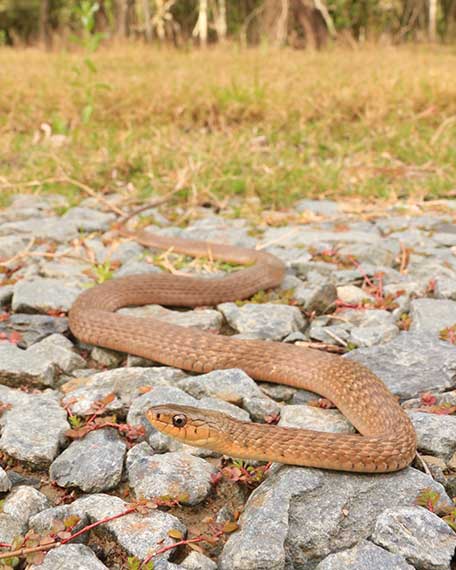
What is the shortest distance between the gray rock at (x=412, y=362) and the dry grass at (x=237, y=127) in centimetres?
296

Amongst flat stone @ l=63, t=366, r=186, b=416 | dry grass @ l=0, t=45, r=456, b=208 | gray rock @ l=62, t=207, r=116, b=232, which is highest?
dry grass @ l=0, t=45, r=456, b=208

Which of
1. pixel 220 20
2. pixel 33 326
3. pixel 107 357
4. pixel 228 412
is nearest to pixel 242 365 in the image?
pixel 228 412

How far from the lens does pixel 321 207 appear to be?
243 inches

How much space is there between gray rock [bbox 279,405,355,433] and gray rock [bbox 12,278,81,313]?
1584mm

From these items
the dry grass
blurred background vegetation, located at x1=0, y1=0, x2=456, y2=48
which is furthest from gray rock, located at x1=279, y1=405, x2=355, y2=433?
blurred background vegetation, located at x1=0, y1=0, x2=456, y2=48

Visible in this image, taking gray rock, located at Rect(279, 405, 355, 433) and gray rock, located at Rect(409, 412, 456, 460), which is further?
gray rock, located at Rect(279, 405, 355, 433)

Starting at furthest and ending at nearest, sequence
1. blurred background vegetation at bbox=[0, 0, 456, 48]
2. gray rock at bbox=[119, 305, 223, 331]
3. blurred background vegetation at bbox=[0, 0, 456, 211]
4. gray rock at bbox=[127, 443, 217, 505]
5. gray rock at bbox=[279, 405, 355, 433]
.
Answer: blurred background vegetation at bbox=[0, 0, 456, 48] < blurred background vegetation at bbox=[0, 0, 456, 211] < gray rock at bbox=[119, 305, 223, 331] < gray rock at bbox=[279, 405, 355, 433] < gray rock at bbox=[127, 443, 217, 505]

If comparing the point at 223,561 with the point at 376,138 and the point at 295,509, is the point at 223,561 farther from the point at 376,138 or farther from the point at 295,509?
the point at 376,138

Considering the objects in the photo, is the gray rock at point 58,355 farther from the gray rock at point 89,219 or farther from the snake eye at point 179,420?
the gray rock at point 89,219

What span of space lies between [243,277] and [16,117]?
209 inches

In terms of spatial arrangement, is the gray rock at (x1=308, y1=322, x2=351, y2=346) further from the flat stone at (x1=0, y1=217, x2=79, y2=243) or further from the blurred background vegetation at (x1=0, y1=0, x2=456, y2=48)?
the blurred background vegetation at (x1=0, y1=0, x2=456, y2=48)

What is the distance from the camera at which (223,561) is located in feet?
7.25

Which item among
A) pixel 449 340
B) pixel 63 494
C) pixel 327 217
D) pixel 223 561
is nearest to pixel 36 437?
pixel 63 494

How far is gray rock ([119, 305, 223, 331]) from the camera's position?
3.97 meters
